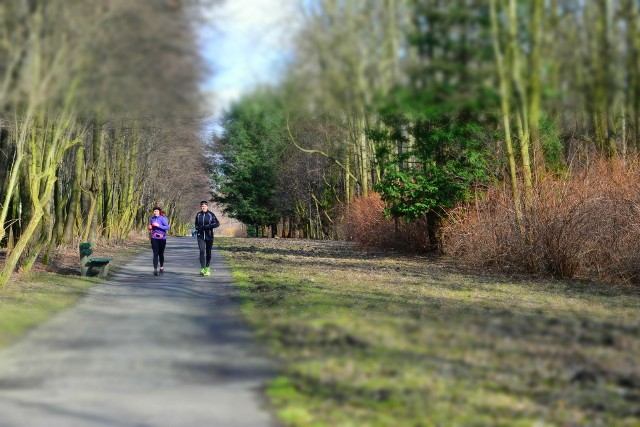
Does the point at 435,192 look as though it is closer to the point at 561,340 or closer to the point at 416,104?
the point at 416,104

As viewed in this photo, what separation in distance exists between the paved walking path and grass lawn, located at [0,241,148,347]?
0.33 m

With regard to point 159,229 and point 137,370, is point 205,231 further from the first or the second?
point 137,370

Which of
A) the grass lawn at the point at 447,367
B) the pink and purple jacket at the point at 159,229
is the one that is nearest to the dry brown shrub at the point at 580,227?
the grass lawn at the point at 447,367

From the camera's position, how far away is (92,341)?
A: 9.36 meters

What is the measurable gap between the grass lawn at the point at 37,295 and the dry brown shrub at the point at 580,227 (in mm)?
9754

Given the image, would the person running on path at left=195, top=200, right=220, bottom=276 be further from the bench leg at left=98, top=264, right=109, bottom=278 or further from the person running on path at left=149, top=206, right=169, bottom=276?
the bench leg at left=98, top=264, right=109, bottom=278

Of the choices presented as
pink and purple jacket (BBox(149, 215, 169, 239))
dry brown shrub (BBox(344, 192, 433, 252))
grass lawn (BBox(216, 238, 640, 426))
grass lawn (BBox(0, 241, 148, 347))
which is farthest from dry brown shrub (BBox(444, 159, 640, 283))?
dry brown shrub (BBox(344, 192, 433, 252))

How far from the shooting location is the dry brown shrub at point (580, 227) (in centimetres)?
1794

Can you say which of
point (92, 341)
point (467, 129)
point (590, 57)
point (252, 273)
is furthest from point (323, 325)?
point (467, 129)

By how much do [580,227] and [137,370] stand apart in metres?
13.3

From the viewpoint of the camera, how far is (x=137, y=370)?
297 inches

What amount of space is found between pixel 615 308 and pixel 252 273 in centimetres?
985

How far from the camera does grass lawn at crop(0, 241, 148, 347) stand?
1105 cm

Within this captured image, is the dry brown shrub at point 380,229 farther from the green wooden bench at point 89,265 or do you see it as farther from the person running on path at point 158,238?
the green wooden bench at point 89,265
